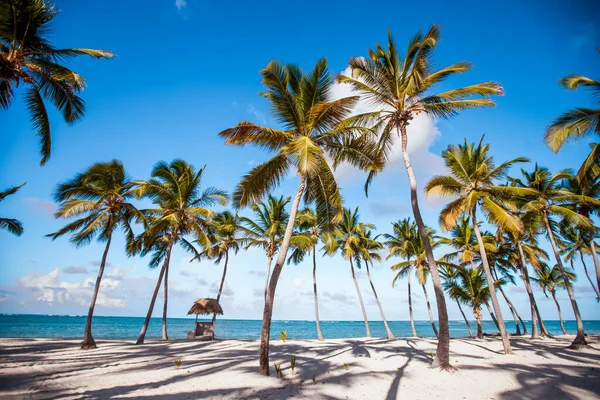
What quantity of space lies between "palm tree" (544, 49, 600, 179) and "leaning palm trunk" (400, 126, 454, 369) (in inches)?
227

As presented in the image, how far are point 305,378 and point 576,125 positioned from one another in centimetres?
1315

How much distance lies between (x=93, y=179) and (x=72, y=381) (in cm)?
1092

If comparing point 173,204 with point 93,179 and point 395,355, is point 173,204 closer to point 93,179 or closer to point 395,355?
point 93,179

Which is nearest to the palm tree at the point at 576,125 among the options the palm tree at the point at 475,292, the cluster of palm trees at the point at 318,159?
the cluster of palm trees at the point at 318,159

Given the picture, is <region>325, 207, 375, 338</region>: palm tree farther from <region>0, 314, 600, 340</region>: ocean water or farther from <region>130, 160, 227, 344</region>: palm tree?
<region>0, 314, 600, 340</region>: ocean water

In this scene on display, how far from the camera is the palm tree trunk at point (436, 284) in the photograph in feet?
27.5

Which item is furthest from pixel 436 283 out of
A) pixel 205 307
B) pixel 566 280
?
pixel 205 307

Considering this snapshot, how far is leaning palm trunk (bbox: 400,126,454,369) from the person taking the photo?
8.40m

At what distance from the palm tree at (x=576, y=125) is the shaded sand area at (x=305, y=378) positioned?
7279mm

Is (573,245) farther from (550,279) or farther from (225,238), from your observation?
(225,238)

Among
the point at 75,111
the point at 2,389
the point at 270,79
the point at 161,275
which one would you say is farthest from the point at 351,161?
the point at 161,275

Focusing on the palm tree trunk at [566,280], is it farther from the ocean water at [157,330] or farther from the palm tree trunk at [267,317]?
the ocean water at [157,330]

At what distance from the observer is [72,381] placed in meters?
7.09

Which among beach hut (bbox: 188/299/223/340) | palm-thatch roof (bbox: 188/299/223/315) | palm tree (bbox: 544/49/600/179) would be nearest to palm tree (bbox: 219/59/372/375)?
palm tree (bbox: 544/49/600/179)
